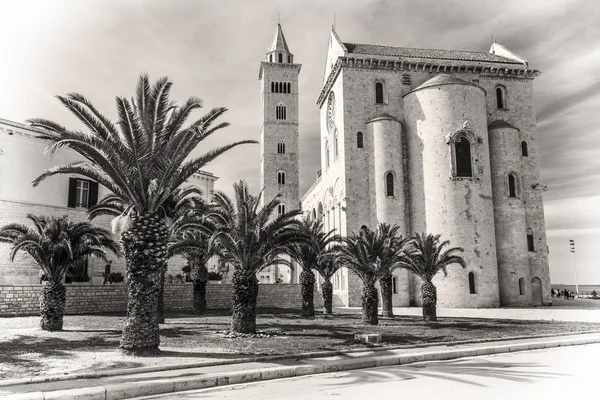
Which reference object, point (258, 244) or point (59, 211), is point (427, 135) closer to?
point (258, 244)

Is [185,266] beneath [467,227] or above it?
beneath

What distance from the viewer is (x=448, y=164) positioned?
108ft

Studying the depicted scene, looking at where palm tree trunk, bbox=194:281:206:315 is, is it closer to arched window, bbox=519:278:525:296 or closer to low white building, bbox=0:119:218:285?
low white building, bbox=0:119:218:285

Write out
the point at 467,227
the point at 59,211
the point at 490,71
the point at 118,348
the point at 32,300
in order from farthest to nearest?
the point at 490,71
the point at 467,227
the point at 59,211
the point at 32,300
the point at 118,348

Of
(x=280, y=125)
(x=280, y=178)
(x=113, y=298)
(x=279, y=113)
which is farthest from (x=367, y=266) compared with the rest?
(x=279, y=113)

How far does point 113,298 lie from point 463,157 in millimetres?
23941

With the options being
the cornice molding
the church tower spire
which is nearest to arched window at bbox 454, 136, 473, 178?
the cornice molding

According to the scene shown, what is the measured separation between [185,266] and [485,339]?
957 inches

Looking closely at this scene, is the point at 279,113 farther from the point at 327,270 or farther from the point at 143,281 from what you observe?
the point at 143,281

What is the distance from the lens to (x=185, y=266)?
34.6 meters

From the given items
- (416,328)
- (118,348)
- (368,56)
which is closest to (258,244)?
(118,348)

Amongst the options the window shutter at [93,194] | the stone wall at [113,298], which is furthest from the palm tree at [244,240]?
the window shutter at [93,194]

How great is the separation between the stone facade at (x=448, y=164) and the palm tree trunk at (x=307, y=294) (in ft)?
32.8

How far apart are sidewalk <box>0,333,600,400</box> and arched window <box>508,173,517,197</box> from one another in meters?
23.6
